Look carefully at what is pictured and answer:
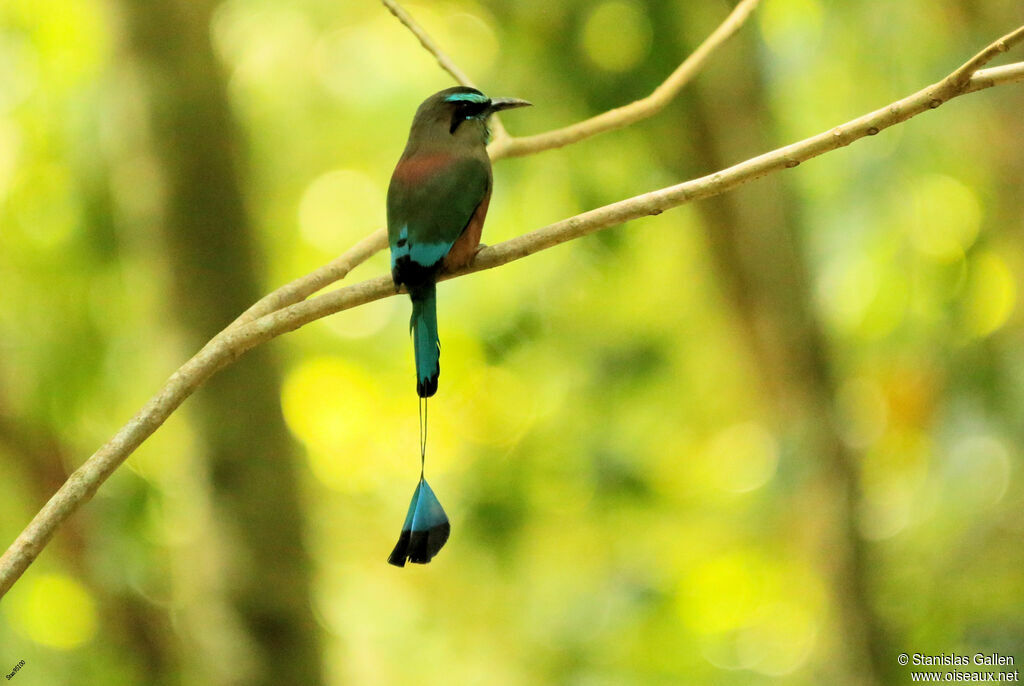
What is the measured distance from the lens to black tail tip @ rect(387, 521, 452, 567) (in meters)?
2.05

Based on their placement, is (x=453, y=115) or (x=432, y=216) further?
(x=453, y=115)

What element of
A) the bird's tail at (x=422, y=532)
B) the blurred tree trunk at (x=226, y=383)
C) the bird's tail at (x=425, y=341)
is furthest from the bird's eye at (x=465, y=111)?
the blurred tree trunk at (x=226, y=383)

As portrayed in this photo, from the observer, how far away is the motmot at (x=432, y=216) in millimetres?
2189

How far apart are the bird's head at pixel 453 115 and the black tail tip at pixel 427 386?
86 cm

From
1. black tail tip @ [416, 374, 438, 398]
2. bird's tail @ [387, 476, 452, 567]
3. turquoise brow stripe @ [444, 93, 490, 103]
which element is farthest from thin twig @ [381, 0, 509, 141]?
bird's tail @ [387, 476, 452, 567]

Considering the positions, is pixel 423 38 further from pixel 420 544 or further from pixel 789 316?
pixel 789 316

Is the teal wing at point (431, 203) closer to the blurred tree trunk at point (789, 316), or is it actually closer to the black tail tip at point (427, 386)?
the black tail tip at point (427, 386)

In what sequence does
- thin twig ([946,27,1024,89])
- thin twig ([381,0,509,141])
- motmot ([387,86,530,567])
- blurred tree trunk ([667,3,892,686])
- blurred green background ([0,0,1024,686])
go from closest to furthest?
thin twig ([946,27,1024,89])
motmot ([387,86,530,567])
thin twig ([381,0,509,141])
blurred green background ([0,0,1024,686])
blurred tree trunk ([667,3,892,686])

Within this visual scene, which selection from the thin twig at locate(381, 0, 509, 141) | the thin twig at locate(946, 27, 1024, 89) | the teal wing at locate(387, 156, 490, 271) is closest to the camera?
the thin twig at locate(946, 27, 1024, 89)

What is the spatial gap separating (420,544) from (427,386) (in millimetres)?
330

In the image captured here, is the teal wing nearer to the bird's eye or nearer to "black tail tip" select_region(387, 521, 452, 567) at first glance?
the bird's eye

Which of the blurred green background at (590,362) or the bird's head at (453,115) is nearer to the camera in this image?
the bird's head at (453,115)

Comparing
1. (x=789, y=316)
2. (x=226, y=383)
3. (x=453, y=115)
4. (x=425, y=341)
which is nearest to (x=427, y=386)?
(x=425, y=341)

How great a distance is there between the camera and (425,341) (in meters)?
2.26
